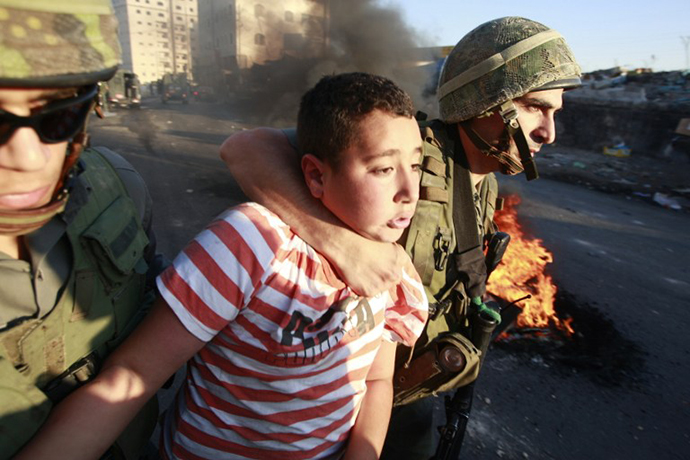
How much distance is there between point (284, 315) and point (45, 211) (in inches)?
23.5

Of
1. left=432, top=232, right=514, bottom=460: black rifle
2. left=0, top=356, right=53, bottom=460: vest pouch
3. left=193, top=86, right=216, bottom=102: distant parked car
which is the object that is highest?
left=193, top=86, right=216, bottom=102: distant parked car

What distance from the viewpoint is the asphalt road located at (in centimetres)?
268

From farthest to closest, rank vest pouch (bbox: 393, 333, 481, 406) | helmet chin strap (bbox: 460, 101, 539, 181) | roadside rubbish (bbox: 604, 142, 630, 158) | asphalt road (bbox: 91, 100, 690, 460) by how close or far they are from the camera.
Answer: roadside rubbish (bbox: 604, 142, 630, 158) → asphalt road (bbox: 91, 100, 690, 460) → helmet chin strap (bbox: 460, 101, 539, 181) → vest pouch (bbox: 393, 333, 481, 406)

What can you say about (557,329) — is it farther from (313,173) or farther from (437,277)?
(313,173)

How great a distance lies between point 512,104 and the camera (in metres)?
2.02

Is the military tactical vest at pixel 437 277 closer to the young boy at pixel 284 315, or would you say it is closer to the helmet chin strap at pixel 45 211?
the young boy at pixel 284 315

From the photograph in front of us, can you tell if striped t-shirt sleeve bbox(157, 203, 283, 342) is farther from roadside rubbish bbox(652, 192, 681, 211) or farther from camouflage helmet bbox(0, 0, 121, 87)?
roadside rubbish bbox(652, 192, 681, 211)

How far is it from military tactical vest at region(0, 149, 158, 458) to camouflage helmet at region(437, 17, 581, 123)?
172 cm

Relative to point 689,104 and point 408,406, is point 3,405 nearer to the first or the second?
point 408,406

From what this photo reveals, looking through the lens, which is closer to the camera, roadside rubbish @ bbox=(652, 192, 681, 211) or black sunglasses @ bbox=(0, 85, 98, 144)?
black sunglasses @ bbox=(0, 85, 98, 144)

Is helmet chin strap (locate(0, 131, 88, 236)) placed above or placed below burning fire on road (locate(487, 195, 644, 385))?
above

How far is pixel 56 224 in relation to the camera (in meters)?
1.00

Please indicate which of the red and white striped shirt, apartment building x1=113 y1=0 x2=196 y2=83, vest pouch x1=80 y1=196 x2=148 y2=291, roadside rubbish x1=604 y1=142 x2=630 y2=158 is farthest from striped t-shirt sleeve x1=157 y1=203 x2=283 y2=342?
apartment building x1=113 y1=0 x2=196 y2=83

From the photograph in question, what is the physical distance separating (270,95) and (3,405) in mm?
23180
